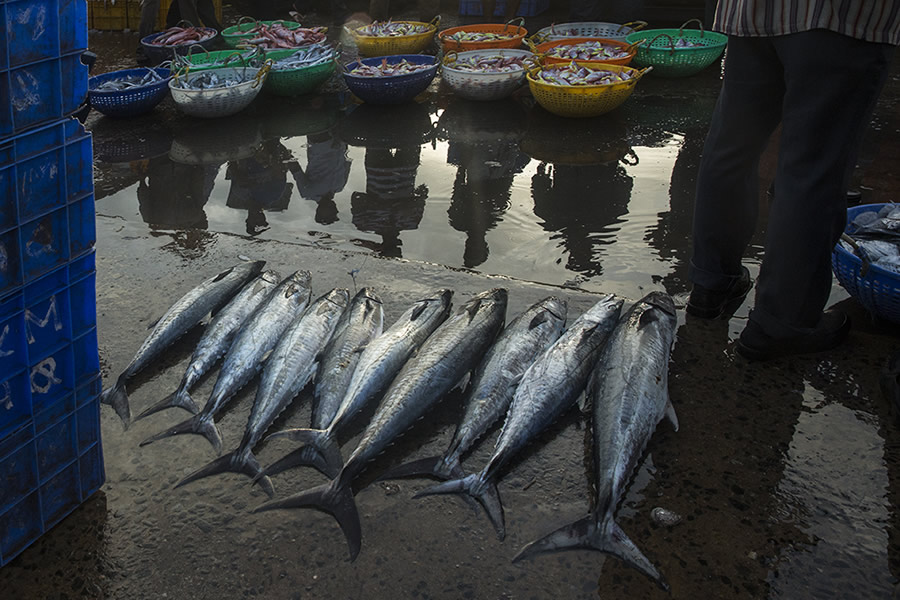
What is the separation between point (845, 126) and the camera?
111 inches

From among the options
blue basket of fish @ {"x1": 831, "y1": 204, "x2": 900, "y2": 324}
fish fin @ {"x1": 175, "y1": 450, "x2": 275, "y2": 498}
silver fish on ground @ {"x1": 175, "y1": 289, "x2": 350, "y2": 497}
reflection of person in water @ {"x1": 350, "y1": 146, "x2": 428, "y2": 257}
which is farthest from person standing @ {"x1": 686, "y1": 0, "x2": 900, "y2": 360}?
fish fin @ {"x1": 175, "y1": 450, "x2": 275, "y2": 498}

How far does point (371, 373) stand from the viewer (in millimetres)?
3037

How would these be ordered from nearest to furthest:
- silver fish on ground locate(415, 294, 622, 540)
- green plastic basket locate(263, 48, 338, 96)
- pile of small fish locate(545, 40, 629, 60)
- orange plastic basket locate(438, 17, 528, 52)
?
silver fish on ground locate(415, 294, 622, 540)
green plastic basket locate(263, 48, 338, 96)
pile of small fish locate(545, 40, 629, 60)
orange plastic basket locate(438, 17, 528, 52)

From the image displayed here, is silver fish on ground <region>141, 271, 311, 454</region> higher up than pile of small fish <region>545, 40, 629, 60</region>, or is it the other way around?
pile of small fish <region>545, 40, 629, 60</region>

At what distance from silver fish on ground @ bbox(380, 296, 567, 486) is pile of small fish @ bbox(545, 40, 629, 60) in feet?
17.6

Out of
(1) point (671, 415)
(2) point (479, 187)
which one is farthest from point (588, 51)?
(1) point (671, 415)

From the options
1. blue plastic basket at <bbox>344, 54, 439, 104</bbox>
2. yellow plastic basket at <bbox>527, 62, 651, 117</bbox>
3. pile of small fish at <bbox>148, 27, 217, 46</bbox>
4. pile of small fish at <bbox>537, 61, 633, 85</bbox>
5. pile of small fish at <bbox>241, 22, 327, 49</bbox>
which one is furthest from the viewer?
pile of small fish at <bbox>148, 27, 217, 46</bbox>

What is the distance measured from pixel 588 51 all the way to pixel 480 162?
280 cm

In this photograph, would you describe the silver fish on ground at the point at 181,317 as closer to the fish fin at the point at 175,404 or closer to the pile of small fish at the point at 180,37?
the fish fin at the point at 175,404

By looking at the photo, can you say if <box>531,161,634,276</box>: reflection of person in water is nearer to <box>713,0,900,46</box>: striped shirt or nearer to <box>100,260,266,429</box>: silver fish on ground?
<box>713,0,900,46</box>: striped shirt

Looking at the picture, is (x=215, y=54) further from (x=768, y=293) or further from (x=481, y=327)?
(x=768, y=293)

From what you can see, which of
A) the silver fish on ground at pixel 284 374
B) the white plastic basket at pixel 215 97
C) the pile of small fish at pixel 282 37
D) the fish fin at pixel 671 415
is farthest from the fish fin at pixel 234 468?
the pile of small fish at pixel 282 37

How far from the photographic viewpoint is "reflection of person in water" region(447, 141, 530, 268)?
15.7 ft

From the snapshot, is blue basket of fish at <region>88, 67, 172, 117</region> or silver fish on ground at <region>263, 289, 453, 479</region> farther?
blue basket of fish at <region>88, 67, 172, 117</region>
